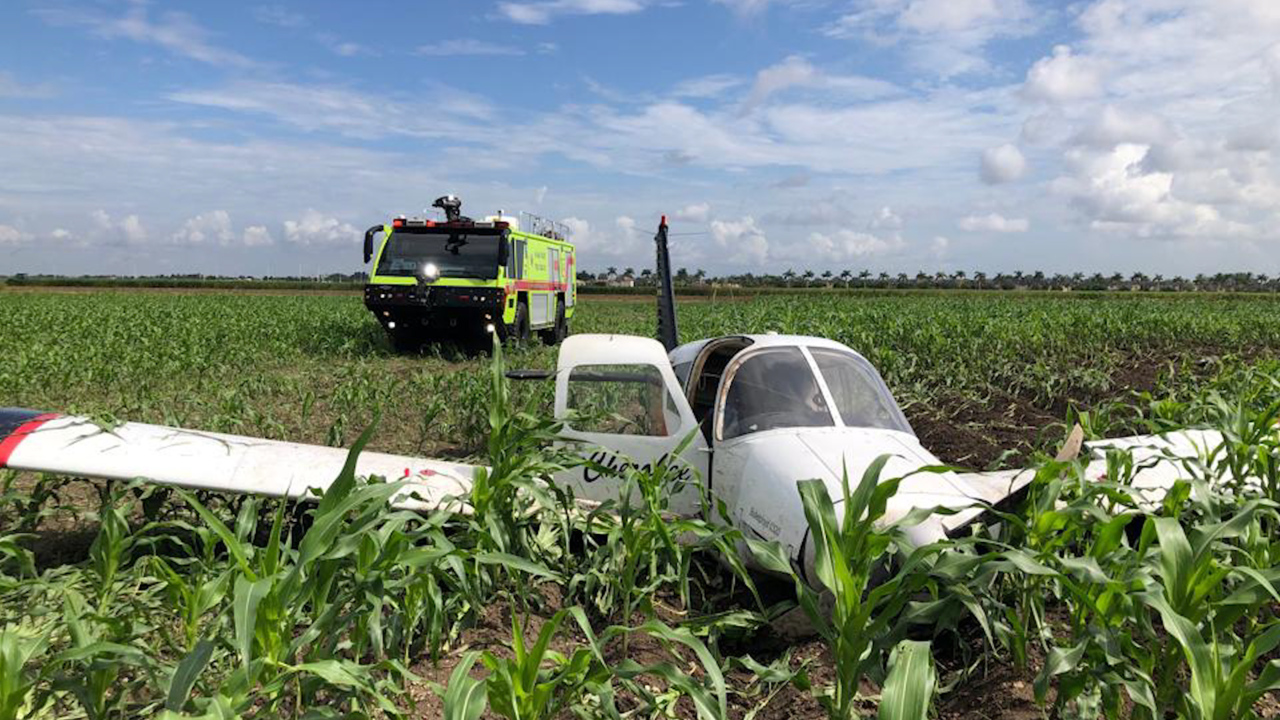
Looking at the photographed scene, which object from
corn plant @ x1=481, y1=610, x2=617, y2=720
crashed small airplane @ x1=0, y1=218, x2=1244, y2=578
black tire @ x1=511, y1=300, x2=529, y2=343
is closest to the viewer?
corn plant @ x1=481, y1=610, x2=617, y2=720

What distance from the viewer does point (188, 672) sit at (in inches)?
75.6

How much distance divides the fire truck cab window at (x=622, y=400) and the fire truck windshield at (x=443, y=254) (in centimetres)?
882

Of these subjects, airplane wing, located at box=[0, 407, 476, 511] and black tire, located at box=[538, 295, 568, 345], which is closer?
airplane wing, located at box=[0, 407, 476, 511]

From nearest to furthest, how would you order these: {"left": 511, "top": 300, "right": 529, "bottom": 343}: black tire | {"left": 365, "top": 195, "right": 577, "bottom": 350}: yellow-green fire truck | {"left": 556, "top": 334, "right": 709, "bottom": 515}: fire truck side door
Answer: {"left": 556, "top": 334, "right": 709, "bottom": 515}: fire truck side door < {"left": 365, "top": 195, "right": 577, "bottom": 350}: yellow-green fire truck < {"left": 511, "top": 300, "right": 529, "bottom": 343}: black tire

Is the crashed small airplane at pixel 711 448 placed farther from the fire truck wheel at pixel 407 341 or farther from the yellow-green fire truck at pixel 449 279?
the fire truck wheel at pixel 407 341

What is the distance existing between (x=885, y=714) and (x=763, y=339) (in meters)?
3.15

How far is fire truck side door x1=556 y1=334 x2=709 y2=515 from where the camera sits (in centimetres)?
477

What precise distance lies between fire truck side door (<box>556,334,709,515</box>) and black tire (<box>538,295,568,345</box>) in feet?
44.2

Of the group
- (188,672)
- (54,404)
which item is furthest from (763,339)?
(54,404)

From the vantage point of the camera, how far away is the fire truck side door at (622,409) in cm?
477

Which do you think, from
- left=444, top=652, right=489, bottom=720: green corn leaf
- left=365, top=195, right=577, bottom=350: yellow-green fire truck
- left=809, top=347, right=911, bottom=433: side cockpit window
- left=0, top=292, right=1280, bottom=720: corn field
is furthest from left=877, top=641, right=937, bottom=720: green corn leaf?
left=365, top=195, right=577, bottom=350: yellow-green fire truck

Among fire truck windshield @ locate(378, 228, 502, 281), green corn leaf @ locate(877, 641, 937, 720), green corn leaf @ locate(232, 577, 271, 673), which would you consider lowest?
green corn leaf @ locate(877, 641, 937, 720)

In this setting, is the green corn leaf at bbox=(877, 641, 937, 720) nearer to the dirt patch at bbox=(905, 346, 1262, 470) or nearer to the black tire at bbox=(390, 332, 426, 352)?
the dirt patch at bbox=(905, 346, 1262, 470)

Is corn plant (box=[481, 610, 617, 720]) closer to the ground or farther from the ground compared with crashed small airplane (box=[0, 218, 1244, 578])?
closer to the ground
